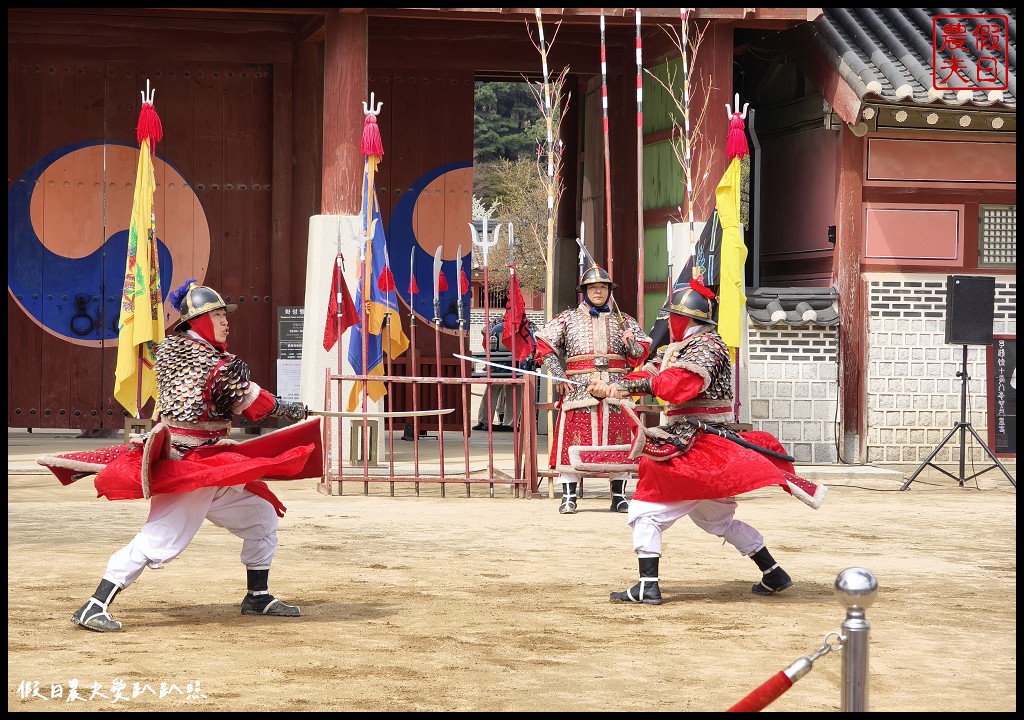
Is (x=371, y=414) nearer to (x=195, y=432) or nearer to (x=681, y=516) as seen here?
(x=195, y=432)

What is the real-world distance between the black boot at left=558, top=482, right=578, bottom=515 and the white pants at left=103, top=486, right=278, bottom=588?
366cm

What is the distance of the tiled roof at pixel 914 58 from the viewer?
12242 mm

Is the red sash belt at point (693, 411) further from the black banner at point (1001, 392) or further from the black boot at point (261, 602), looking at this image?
the black banner at point (1001, 392)

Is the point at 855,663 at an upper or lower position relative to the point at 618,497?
upper

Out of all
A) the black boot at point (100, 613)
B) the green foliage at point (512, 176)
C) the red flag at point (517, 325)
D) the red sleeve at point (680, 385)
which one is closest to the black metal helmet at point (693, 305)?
the red sleeve at point (680, 385)

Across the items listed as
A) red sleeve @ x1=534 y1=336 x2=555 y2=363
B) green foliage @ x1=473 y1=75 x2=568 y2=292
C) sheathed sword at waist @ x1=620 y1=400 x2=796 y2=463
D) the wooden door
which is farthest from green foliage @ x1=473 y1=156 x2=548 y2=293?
sheathed sword at waist @ x1=620 y1=400 x2=796 y2=463

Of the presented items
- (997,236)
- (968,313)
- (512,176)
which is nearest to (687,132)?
(968,313)

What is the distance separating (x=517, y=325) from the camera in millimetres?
10281

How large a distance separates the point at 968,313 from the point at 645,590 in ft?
20.2

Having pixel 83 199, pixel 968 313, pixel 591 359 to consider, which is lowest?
pixel 591 359

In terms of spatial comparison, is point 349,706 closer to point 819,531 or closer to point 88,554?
point 88,554

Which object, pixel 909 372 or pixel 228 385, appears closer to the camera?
pixel 228 385

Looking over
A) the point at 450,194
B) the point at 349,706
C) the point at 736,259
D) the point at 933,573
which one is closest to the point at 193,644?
the point at 349,706

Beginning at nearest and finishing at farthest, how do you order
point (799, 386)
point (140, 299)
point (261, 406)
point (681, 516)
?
point (261, 406), point (681, 516), point (140, 299), point (799, 386)
